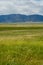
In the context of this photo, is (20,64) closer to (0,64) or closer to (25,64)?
(25,64)

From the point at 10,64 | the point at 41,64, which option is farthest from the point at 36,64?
the point at 10,64

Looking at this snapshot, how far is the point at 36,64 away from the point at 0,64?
2809 mm

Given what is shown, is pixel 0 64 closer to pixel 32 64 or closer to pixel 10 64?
pixel 10 64

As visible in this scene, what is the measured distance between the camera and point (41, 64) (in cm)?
1661

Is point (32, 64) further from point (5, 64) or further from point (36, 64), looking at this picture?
point (5, 64)

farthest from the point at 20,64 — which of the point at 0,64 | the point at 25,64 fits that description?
the point at 0,64

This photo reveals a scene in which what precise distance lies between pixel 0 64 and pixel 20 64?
147cm

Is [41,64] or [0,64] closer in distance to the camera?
[0,64]

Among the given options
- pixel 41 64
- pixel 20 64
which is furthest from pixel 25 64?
pixel 41 64

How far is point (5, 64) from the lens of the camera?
50.6 ft

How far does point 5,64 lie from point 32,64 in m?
2.08

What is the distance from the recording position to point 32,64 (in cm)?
1608

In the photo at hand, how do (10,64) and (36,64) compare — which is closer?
(10,64)

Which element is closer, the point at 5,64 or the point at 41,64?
the point at 5,64
